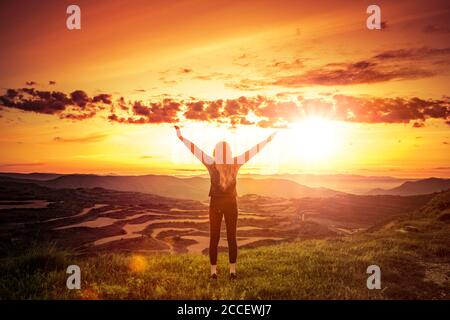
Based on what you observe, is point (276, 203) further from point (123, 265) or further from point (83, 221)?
point (123, 265)

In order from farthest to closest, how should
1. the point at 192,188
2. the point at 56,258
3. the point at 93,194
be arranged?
the point at 192,188 → the point at 93,194 → the point at 56,258

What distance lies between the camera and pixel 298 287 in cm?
923

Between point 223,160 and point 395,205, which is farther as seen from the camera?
point 395,205

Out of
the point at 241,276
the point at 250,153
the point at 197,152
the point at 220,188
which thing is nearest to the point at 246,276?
the point at 241,276

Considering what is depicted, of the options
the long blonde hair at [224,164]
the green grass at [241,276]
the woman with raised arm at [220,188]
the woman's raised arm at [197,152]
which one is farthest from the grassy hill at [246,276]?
the woman's raised arm at [197,152]

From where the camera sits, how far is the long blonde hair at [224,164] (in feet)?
31.7

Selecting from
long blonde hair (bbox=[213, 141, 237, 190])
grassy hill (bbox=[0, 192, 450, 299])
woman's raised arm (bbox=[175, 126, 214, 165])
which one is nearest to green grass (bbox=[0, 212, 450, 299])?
grassy hill (bbox=[0, 192, 450, 299])

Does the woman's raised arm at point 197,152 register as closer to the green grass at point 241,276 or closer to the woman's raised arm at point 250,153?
the woman's raised arm at point 250,153

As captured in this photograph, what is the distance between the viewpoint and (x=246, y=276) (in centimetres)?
1041

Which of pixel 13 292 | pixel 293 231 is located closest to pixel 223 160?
pixel 13 292

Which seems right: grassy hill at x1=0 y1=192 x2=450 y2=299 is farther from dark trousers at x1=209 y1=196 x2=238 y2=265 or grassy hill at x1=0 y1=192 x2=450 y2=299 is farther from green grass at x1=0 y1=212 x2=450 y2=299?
dark trousers at x1=209 y1=196 x2=238 y2=265

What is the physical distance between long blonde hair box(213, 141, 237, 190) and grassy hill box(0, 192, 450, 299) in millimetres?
2475

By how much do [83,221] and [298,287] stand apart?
2217 inches

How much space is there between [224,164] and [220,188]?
62 centimetres
